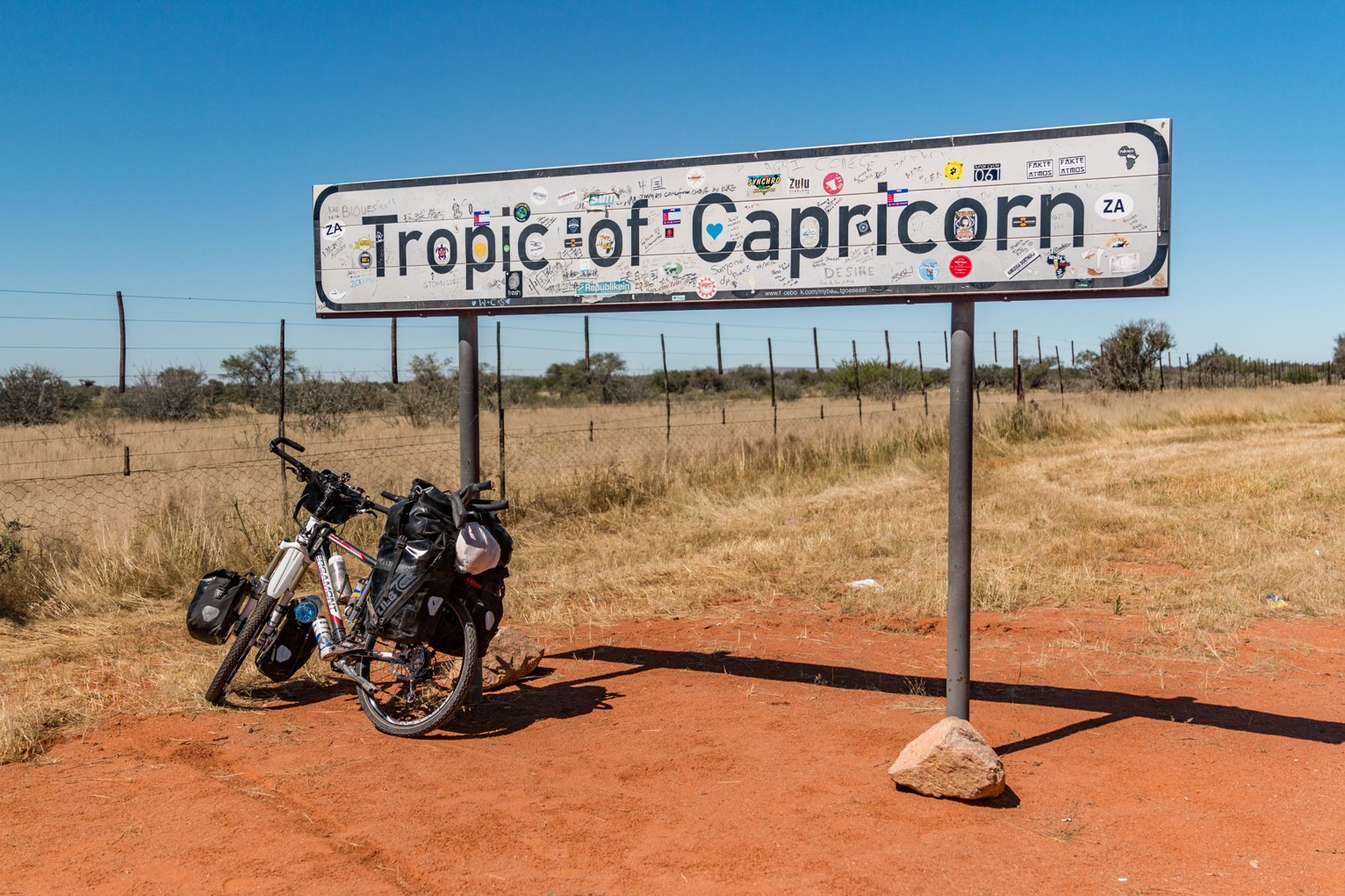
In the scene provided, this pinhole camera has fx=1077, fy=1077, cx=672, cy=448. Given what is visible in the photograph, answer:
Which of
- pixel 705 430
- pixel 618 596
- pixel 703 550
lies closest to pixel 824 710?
pixel 618 596

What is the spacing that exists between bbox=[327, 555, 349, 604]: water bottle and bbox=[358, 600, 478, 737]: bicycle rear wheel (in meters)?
0.32

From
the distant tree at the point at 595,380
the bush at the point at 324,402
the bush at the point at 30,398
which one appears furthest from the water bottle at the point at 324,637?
the distant tree at the point at 595,380

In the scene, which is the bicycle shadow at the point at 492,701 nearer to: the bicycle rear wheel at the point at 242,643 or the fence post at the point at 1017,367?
the bicycle rear wheel at the point at 242,643

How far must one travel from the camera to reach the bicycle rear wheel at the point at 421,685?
495cm

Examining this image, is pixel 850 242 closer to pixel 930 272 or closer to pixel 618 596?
pixel 930 272

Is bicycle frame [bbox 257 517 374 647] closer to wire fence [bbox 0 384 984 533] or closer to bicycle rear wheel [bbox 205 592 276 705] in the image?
bicycle rear wheel [bbox 205 592 276 705]

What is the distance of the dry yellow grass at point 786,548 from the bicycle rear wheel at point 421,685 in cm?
108

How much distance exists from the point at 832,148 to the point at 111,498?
10.5 metres

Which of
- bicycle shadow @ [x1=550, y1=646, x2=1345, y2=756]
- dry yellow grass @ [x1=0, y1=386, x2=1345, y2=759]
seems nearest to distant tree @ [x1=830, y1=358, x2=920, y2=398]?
dry yellow grass @ [x1=0, y1=386, x2=1345, y2=759]

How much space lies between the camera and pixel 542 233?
5.82 metres

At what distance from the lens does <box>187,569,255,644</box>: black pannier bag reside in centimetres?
548

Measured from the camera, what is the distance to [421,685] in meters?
5.25

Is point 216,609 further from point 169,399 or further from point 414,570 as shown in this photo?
point 169,399

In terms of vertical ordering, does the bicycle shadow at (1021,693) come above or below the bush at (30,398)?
below
